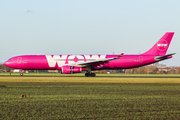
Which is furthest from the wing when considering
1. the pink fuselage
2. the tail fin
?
the tail fin

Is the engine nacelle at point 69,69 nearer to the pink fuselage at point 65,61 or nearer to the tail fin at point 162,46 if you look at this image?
the pink fuselage at point 65,61

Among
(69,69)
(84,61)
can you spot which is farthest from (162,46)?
(69,69)

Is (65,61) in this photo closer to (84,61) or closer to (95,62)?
(84,61)

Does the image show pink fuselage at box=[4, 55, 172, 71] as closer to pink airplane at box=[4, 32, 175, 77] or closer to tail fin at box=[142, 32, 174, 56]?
pink airplane at box=[4, 32, 175, 77]

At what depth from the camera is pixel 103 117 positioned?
25.6 ft

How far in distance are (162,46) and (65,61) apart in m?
16.2

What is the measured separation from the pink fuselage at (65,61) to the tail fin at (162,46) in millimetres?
1375

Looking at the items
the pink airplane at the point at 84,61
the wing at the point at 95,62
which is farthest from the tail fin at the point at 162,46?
the wing at the point at 95,62

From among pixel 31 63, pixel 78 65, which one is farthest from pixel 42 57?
pixel 78 65

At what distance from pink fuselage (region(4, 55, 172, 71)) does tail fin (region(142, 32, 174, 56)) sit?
4.51ft

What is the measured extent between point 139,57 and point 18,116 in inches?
1368

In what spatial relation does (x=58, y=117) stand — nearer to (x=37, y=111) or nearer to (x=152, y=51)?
(x=37, y=111)

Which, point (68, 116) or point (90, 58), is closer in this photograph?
point (68, 116)

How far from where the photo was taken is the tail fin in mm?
41781
